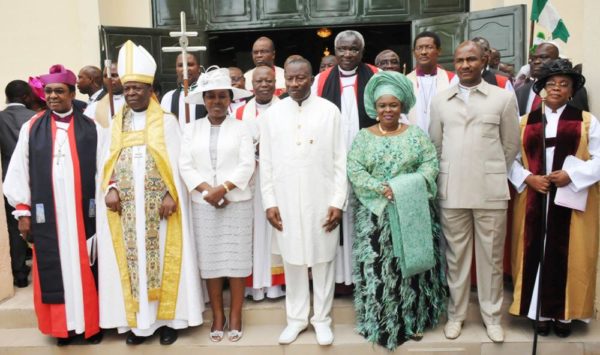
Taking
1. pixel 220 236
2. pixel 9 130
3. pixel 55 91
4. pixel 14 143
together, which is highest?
pixel 55 91

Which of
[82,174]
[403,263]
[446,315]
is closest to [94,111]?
[82,174]

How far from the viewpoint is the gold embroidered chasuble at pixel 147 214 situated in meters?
4.04

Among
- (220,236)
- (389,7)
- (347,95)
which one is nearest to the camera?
(220,236)

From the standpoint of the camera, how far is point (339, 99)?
180 inches

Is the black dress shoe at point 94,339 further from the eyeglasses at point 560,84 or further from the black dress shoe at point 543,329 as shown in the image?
the eyeglasses at point 560,84

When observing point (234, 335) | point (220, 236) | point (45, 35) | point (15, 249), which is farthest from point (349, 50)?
point (45, 35)

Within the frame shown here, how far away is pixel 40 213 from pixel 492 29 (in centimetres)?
643

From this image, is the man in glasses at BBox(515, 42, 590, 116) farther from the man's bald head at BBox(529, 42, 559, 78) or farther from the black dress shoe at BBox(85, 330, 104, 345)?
the black dress shoe at BBox(85, 330, 104, 345)

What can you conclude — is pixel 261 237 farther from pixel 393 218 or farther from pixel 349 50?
pixel 349 50

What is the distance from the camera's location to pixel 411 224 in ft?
12.6

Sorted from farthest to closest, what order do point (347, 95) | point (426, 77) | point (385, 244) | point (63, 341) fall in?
point (426, 77) → point (347, 95) → point (63, 341) → point (385, 244)

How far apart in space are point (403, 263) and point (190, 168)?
69.0 inches

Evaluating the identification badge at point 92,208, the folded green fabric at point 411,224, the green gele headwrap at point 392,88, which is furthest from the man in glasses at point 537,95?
the identification badge at point 92,208

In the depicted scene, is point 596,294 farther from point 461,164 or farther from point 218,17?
point 218,17
